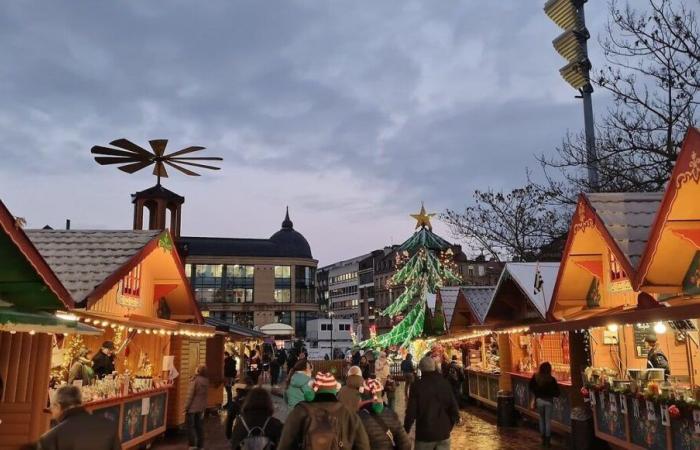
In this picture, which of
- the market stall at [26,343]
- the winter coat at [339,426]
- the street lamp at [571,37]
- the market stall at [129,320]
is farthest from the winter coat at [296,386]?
the street lamp at [571,37]

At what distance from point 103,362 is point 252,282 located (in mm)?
69796

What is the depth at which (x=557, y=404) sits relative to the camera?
592 inches

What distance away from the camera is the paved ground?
1380cm

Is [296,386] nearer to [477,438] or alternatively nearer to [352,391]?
[352,391]

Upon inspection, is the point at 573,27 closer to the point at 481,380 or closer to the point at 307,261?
the point at 481,380

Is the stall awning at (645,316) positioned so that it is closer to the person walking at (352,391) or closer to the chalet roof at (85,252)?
the person walking at (352,391)


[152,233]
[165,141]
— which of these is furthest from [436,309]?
[152,233]

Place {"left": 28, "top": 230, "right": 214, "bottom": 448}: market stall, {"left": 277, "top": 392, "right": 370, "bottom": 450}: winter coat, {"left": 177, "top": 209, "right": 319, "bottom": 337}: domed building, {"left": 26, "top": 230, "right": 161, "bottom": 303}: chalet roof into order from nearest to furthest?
{"left": 277, "top": 392, "right": 370, "bottom": 450}: winter coat, {"left": 26, "top": 230, "right": 161, "bottom": 303}: chalet roof, {"left": 28, "top": 230, "right": 214, "bottom": 448}: market stall, {"left": 177, "top": 209, "right": 319, "bottom": 337}: domed building

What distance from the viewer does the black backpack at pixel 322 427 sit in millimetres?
5227

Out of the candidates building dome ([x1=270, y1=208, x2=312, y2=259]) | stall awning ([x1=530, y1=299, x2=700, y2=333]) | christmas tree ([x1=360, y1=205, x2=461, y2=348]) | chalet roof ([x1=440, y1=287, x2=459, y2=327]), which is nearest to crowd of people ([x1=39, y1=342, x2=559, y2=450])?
stall awning ([x1=530, y1=299, x2=700, y2=333])

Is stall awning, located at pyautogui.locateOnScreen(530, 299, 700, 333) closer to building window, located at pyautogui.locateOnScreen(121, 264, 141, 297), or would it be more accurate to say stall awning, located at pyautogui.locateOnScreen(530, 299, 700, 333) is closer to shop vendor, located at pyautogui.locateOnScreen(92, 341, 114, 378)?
shop vendor, located at pyautogui.locateOnScreen(92, 341, 114, 378)

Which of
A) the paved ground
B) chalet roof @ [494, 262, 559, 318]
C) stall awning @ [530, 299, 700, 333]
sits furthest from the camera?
chalet roof @ [494, 262, 559, 318]

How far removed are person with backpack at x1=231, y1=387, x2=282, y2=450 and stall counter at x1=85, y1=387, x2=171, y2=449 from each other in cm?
455

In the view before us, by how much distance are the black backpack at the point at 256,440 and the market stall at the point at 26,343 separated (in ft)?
10.6
